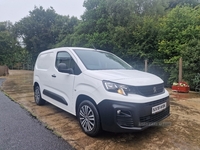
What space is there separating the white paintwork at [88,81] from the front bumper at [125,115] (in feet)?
0.26

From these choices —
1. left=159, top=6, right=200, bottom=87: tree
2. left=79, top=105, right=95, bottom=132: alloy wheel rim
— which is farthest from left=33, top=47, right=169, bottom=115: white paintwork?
left=159, top=6, right=200, bottom=87: tree

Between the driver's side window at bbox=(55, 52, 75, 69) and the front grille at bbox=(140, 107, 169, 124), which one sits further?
the driver's side window at bbox=(55, 52, 75, 69)

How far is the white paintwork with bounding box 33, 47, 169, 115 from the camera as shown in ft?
8.54

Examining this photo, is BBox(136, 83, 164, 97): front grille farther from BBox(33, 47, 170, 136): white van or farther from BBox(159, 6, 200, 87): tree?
BBox(159, 6, 200, 87): tree

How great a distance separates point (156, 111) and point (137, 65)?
8064 mm

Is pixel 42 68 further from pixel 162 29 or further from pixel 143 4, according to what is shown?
pixel 143 4

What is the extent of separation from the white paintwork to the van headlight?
2.0 inches

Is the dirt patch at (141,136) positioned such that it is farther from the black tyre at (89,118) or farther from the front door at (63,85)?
the front door at (63,85)

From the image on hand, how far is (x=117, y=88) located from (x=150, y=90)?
589mm

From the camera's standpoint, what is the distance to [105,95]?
258 centimetres

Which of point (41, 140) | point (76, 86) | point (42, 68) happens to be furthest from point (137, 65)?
point (41, 140)

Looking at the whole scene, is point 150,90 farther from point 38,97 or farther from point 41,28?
point 41,28

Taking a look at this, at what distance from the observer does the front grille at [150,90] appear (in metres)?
2.58

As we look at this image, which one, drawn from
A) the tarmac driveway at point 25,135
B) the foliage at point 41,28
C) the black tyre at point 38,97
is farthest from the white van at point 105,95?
the foliage at point 41,28
